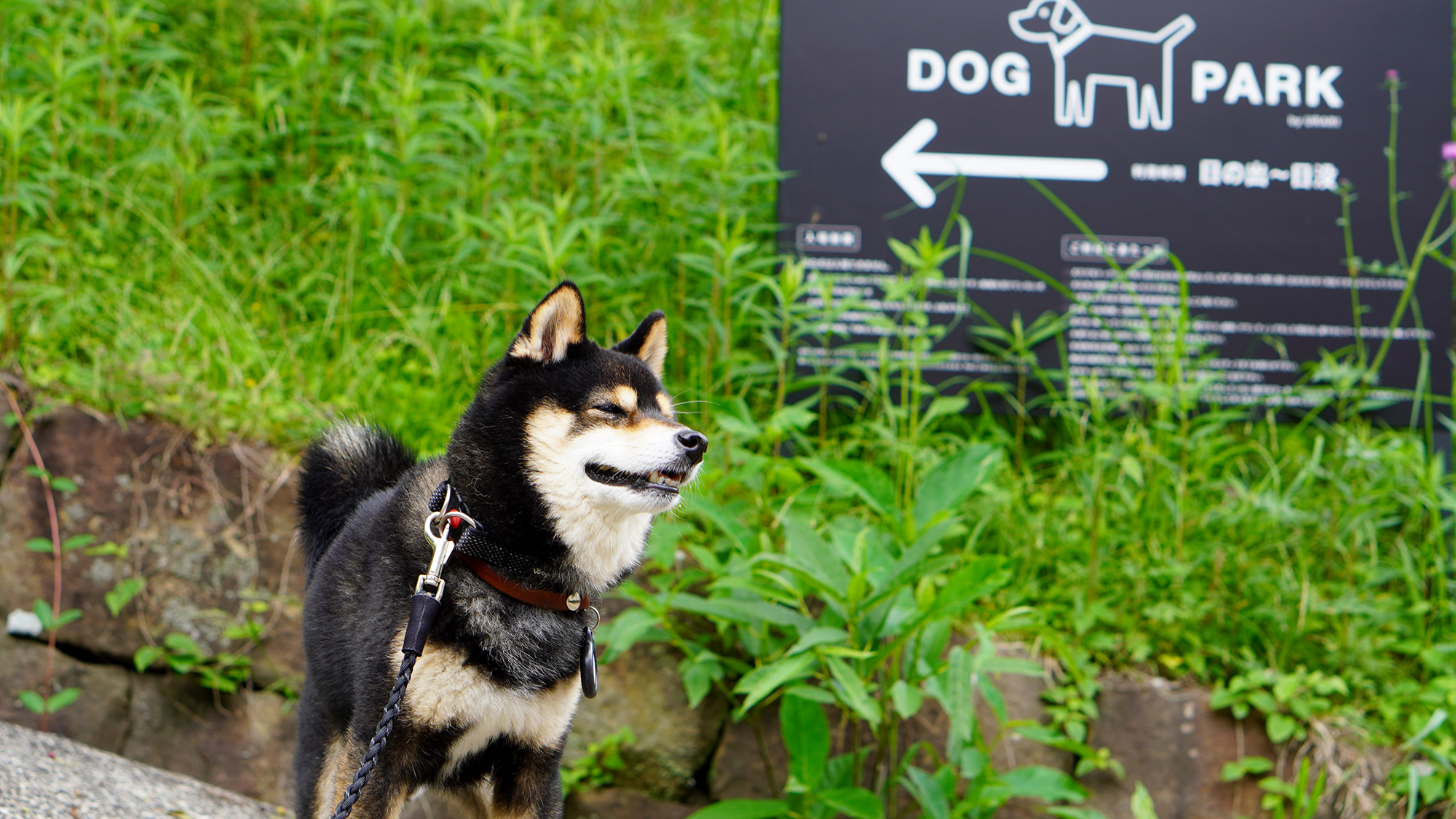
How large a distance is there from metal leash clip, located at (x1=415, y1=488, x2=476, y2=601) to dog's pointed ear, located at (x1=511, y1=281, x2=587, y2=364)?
337 mm

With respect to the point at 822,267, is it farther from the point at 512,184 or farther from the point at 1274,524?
the point at 1274,524

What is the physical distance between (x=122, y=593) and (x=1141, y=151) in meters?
4.17

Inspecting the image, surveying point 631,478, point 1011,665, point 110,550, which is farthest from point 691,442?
point 110,550

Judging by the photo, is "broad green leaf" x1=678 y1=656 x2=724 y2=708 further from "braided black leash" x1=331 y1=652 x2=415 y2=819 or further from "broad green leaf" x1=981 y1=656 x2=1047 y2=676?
"braided black leash" x1=331 y1=652 x2=415 y2=819

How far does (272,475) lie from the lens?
10.3ft

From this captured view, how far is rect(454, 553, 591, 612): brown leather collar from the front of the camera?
1.65 meters

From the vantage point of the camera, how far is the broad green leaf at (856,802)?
7.36ft

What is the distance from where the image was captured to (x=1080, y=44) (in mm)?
3660

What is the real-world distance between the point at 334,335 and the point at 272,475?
75 cm

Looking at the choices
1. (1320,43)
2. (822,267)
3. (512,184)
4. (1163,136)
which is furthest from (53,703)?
(1320,43)

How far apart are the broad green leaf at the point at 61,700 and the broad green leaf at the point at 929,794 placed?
105 inches

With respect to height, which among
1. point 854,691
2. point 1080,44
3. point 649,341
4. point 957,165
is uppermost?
point 1080,44

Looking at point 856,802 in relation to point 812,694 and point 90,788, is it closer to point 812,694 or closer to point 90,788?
point 812,694

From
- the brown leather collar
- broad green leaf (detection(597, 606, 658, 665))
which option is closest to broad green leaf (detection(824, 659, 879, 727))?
broad green leaf (detection(597, 606, 658, 665))
